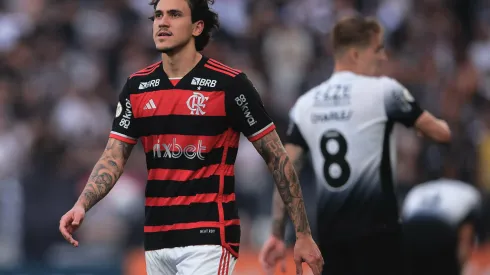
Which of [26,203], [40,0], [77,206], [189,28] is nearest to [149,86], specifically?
[189,28]

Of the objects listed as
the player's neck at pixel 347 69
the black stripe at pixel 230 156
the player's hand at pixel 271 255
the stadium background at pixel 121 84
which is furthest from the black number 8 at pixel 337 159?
the stadium background at pixel 121 84

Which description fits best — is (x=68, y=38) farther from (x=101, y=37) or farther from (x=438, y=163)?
(x=438, y=163)

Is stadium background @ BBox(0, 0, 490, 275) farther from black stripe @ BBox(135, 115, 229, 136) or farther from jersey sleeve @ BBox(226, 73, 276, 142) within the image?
black stripe @ BBox(135, 115, 229, 136)

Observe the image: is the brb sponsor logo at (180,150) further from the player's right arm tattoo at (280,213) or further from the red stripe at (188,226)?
the player's right arm tattoo at (280,213)

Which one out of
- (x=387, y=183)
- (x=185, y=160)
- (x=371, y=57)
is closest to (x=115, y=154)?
(x=185, y=160)

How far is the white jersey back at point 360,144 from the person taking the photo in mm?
7754

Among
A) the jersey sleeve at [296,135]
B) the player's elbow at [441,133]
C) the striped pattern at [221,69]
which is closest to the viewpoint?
the striped pattern at [221,69]

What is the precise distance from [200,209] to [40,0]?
35.2ft

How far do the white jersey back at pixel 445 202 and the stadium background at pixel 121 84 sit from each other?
3.76 metres

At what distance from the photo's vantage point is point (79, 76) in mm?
15531

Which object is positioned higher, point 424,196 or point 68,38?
point 68,38

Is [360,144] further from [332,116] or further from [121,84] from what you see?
[121,84]

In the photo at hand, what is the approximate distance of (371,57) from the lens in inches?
314

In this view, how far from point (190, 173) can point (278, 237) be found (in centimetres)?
170
